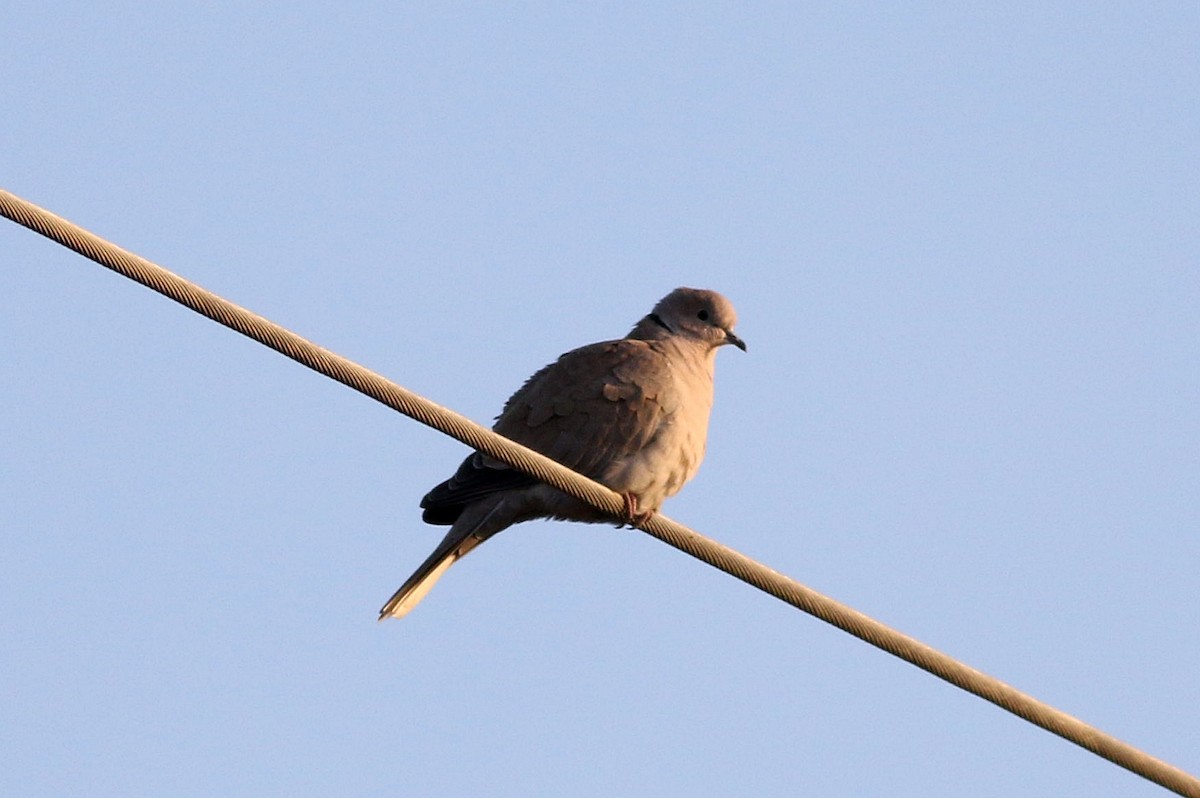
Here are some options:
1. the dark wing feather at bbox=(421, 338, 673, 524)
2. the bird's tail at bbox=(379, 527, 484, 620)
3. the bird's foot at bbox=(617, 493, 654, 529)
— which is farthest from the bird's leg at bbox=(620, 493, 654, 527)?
the bird's tail at bbox=(379, 527, 484, 620)

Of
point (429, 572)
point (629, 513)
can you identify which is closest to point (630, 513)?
point (629, 513)

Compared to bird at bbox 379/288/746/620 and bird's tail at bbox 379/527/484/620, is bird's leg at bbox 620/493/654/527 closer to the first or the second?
bird at bbox 379/288/746/620

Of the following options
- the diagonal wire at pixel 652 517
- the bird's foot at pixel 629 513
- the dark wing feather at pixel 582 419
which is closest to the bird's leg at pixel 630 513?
the bird's foot at pixel 629 513

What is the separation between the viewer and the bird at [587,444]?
6445 millimetres

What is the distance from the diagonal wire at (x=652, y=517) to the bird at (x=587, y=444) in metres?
1.53

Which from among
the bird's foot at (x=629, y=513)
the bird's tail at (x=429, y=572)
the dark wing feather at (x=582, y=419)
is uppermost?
the dark wing feather at (x=582, y=419)

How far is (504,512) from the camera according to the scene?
655cm

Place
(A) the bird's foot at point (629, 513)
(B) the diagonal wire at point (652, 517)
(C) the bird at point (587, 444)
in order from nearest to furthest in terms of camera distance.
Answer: (B) the diagonal wire at point (652, 517)
(A) the bird's foot at point (629, 513)
(C) the bird at point (587, 444)

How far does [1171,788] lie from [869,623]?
2.69 feet

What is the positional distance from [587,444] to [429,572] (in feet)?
2.40

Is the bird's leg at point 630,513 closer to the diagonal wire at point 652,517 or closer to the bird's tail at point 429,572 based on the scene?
the bird's tail at point 429,572

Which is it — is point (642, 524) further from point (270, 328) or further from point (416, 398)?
point (270, 328)

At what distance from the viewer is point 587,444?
651 cm

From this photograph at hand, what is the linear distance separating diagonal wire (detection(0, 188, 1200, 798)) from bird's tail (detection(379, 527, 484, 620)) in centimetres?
182
